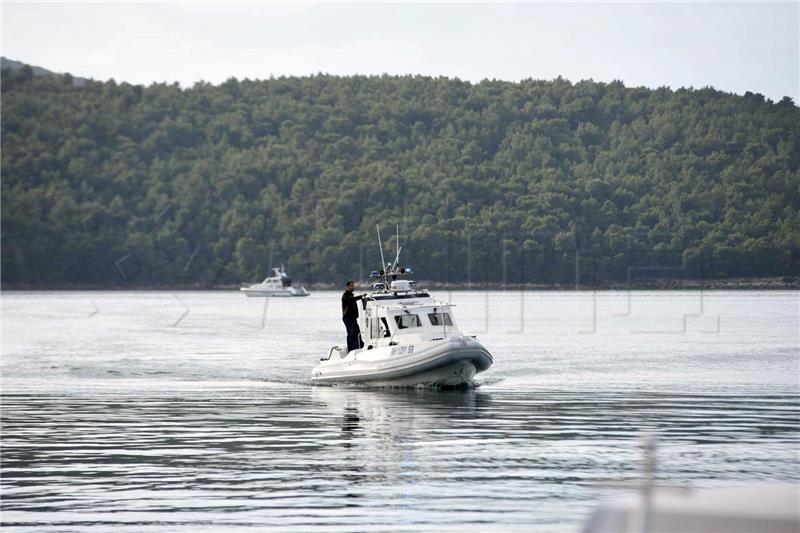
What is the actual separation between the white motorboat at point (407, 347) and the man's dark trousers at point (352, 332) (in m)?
0.21

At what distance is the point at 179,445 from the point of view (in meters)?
22.9

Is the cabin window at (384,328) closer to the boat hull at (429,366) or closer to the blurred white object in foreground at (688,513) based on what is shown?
the boat hull at (429,366)

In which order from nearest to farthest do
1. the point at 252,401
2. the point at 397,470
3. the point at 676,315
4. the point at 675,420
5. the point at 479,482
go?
the point at 479,482 → the point at 397,470 → the point at 675,420 → the point at 252,401 → the point at 676,315

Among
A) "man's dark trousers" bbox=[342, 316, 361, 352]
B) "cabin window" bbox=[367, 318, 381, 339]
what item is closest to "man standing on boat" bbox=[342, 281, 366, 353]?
"man's dark trousers" bbox=[342, 316, 361, 352]

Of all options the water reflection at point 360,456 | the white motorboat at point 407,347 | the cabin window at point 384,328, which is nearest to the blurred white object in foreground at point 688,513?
the water reflection at point 360,456

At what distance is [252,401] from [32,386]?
30.1ft

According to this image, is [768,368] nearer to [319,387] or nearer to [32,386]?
[319,387]

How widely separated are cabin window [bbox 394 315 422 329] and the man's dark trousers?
1.35m

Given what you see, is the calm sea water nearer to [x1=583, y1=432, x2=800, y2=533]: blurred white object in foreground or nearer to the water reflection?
the water reflection

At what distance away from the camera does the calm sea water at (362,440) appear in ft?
52.7

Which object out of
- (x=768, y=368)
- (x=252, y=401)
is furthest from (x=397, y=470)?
(x=768, y=368)

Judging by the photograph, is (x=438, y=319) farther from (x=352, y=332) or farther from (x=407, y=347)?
(x=352, y=332)

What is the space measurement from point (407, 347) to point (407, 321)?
102 centimetres

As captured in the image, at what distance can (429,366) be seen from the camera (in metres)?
35.4
